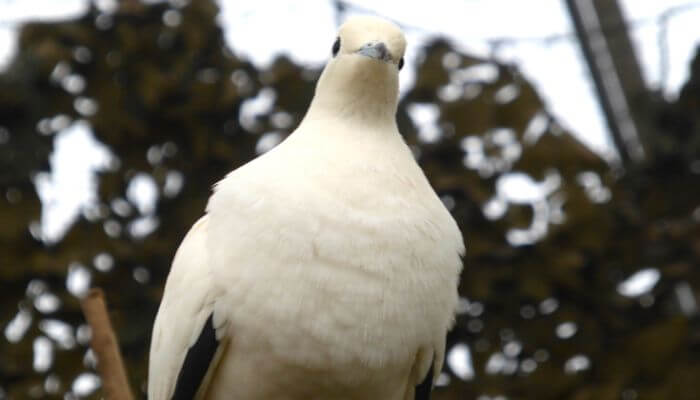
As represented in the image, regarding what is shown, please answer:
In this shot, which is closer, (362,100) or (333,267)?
(333,267)

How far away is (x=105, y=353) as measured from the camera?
2301 mm

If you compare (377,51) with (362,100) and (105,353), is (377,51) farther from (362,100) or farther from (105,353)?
(105,353)

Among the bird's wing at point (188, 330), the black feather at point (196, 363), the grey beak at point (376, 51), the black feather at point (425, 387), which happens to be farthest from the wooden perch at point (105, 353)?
the grey beak at point (376, 51)

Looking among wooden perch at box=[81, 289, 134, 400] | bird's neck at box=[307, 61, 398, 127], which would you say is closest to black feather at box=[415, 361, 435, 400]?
bird's neck at box=[307, 61, 398, 127]

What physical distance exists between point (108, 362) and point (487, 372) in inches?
50.2

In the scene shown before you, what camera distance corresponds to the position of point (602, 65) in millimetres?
4629

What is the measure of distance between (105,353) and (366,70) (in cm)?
76

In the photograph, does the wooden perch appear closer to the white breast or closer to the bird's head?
the white breast

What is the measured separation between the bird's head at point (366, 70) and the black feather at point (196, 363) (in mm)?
494

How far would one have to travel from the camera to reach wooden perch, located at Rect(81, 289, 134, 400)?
89.3 inches

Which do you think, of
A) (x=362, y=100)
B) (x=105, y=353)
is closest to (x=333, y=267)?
(x=362, y=100)

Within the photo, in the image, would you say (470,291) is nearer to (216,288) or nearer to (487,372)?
(487,372)

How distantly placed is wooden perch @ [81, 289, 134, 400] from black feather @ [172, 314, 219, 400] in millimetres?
254

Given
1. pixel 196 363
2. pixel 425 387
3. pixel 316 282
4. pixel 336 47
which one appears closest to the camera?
pixel 316 282
